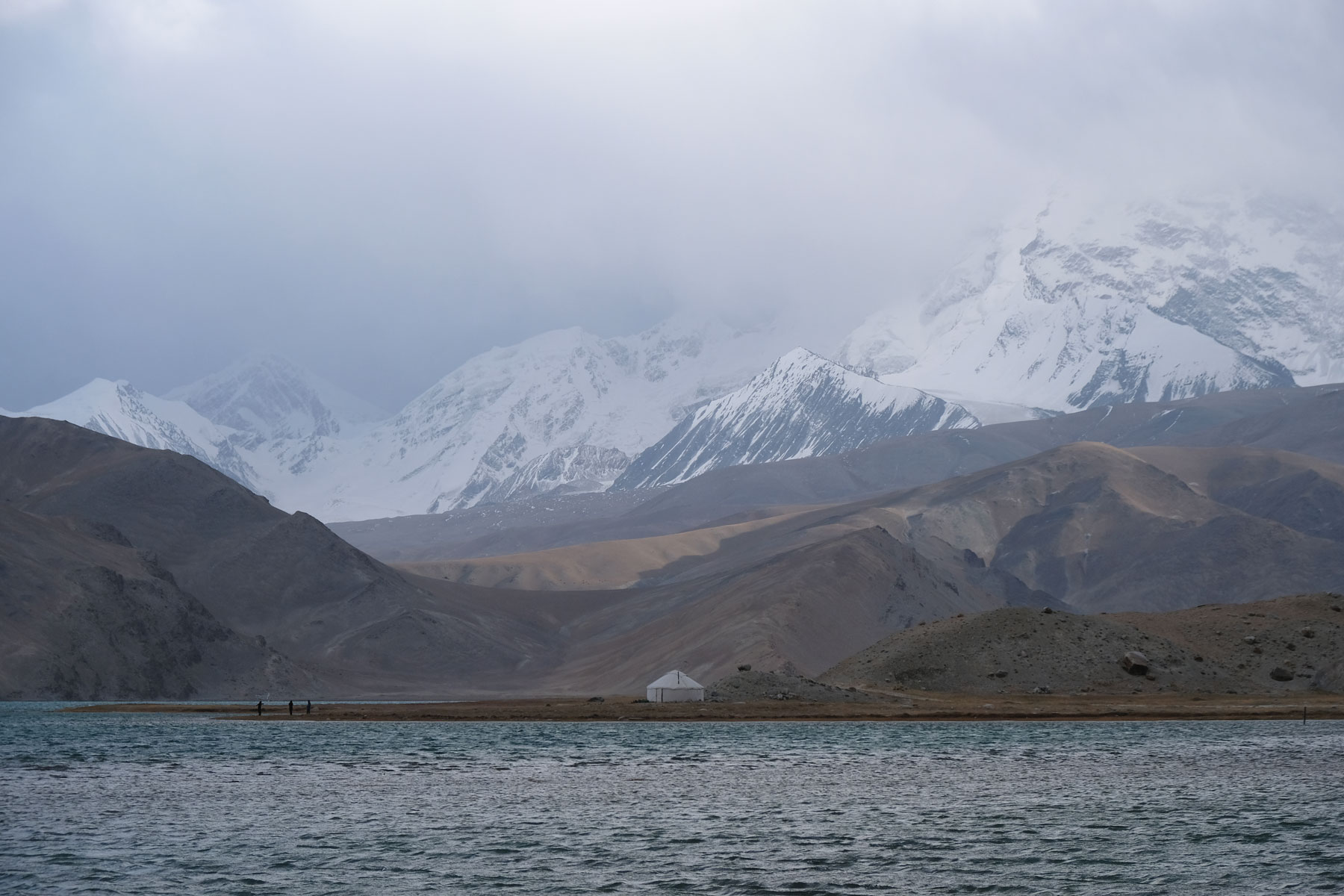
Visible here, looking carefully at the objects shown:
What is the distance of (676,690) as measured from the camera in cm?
14925

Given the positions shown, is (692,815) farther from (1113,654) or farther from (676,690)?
(1113,654)

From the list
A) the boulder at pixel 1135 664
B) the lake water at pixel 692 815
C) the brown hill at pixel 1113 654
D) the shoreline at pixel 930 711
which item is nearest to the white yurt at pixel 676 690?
the shoreline at pixel 930 711

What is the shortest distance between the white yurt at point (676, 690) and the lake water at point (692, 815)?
41.6 metres

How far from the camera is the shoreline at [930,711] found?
Result: 122812 mm

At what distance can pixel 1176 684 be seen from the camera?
5536 inches

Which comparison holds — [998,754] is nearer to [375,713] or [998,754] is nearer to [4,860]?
[4,860]

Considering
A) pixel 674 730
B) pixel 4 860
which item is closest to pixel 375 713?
pixel 674 730

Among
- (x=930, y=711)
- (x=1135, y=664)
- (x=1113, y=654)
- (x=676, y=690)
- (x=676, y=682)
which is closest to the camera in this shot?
(x=930, y=711)

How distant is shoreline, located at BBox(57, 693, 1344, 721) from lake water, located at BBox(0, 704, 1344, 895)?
1585cm

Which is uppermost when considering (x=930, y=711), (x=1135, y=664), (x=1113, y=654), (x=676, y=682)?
(x=1113, y=654)

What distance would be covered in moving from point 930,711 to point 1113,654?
23263 millimetres

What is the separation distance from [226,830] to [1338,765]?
49618 mm

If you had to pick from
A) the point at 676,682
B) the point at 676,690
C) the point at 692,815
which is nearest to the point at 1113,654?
the point at 676,690

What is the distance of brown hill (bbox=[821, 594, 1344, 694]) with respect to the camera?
141750 millimetres
